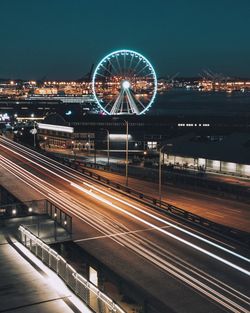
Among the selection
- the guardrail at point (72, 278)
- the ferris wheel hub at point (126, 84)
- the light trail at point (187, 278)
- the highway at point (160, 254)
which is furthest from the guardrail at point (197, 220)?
the ferris wheel hub at point (126, 84)

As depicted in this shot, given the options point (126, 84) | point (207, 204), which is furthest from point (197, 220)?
point (126, 84)

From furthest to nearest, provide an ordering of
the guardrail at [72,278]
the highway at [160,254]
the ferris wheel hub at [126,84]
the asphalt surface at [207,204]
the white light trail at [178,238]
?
the ferris wheel hub at [126,84]
the asphalt surface at [207,204]
the white light trail at [178,238]
the highway at [160,254]
the guardrail at [72,278]

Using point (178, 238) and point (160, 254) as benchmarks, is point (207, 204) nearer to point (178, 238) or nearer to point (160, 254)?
point (178, 238)

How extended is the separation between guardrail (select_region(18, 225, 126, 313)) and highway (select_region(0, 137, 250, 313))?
303 cm

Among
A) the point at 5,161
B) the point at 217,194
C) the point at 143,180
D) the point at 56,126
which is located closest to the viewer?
the point at 217,194

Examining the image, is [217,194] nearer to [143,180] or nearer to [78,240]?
[143,180]

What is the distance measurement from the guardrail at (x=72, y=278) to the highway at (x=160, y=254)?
9.94ft

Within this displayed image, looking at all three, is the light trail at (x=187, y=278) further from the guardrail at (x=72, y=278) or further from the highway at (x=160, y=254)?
the guardrail at (x=72, y=278)

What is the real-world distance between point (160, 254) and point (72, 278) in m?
7.22

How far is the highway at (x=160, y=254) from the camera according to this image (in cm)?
1638

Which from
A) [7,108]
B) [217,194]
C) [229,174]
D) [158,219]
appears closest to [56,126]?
[229,174]

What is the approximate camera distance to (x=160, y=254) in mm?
20703

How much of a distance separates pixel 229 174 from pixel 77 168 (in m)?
15.2

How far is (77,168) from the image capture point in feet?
159
